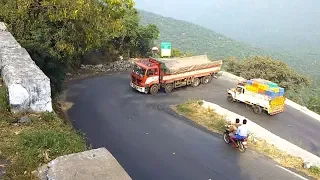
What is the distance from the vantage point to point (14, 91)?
21.3 feet

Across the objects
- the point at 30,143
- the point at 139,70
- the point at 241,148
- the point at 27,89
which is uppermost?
the point at 27,89

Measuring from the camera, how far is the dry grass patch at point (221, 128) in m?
12.1

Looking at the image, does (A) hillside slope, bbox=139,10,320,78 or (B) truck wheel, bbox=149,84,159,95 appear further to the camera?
(A) hillside slope, bbox=139,10,320,78

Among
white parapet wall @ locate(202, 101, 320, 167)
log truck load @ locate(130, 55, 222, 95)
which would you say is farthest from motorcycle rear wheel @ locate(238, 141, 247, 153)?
log truck load @ locate(130, 55, 222, 95)

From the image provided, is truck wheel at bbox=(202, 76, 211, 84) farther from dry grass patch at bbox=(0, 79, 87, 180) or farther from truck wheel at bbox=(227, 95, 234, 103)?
dry grass patch at bbox=(0, 79, 87, 180)

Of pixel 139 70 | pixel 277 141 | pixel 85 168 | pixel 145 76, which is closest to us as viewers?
pixel 85 168

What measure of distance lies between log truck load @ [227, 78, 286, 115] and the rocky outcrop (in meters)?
13.7

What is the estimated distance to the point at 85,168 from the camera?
14.9 ft

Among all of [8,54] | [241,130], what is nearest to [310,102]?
[241,130]

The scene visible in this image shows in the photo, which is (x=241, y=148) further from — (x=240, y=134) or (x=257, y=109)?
(x=257, y=109)

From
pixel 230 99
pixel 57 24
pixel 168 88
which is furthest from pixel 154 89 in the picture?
pixel 57 24

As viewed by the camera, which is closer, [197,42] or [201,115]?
[201,115]

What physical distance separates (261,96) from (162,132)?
244 inches

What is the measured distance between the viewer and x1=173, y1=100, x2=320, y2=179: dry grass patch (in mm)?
12095
